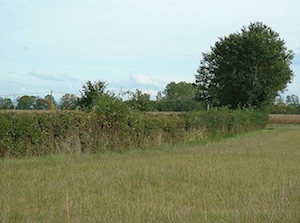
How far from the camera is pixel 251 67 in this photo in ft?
167

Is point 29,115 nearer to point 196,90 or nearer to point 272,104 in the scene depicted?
point 272,104

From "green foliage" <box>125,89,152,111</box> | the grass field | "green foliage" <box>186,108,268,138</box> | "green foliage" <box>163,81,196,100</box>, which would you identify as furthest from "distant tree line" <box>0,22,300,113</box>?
"green foliage" <box>163,81,196,100</box>

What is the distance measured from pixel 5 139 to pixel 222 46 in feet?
142

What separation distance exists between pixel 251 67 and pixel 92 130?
3587 cm

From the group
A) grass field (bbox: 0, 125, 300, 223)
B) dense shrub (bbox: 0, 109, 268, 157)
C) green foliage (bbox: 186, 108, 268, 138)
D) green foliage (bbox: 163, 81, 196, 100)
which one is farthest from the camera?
green foliage (bbox: 163, 81, 196, 100)

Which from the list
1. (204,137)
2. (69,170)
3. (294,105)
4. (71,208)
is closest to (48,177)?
(69,170)

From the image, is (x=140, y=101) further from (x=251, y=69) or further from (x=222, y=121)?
(x=251, y=69)

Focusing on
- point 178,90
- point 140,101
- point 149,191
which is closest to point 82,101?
point 140,101

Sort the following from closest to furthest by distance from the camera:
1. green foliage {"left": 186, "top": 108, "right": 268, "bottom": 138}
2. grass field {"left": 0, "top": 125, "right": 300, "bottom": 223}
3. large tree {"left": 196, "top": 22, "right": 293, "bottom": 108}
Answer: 1. grass field {"left": 0, "top": 125, "right": 300, "bottom": 223}
2. green foliage {"left": 186, "top": 108, "right": 268, "bottom": 138}
3. large tree {"left": 196, "top": 22, "right": 293, "bottom": 108}

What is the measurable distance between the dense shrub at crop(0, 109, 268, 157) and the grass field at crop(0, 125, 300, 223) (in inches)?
54.9

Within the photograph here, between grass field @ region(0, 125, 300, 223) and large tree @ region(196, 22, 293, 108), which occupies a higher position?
large tree @ region(196, 22, 293, 108)

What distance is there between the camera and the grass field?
22.2 ft

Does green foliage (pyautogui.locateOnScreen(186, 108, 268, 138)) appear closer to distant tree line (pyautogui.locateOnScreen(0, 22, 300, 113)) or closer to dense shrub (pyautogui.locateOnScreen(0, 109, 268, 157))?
dense shrub (pyautogui.locateOnScreen(0, 109, 268, 157))

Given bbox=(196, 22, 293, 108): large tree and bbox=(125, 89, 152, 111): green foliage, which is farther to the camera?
bbox=(196, 22, 293, 108): large tree
